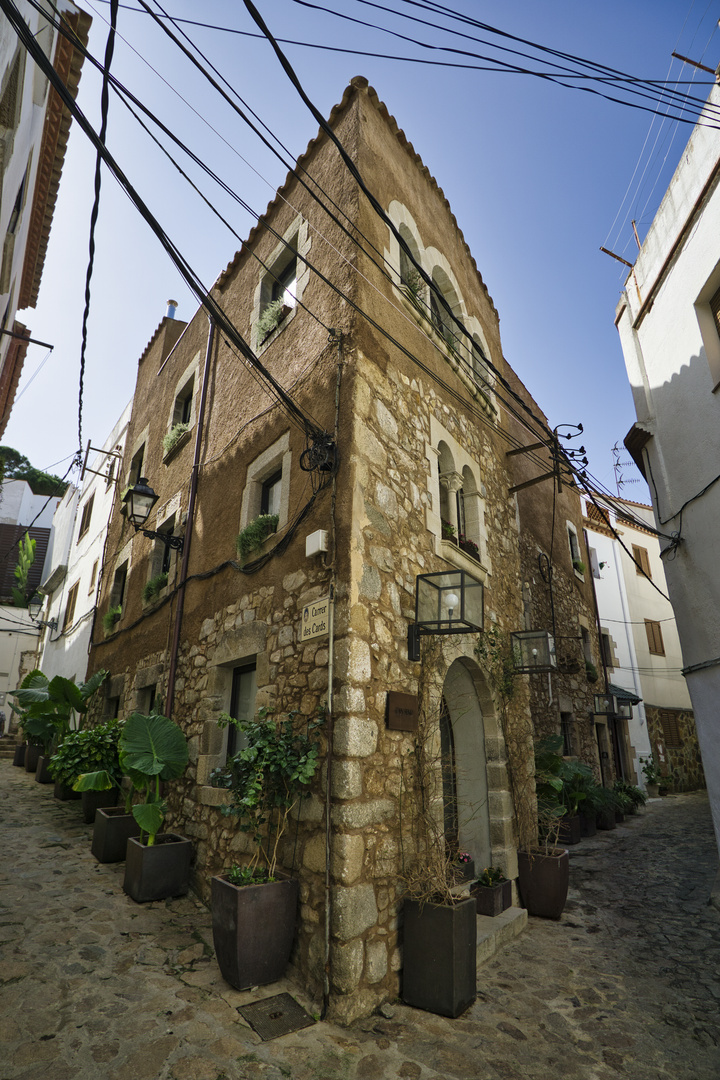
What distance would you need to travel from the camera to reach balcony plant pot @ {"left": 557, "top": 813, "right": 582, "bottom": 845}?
9.38m

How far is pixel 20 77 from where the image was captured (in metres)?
4.87

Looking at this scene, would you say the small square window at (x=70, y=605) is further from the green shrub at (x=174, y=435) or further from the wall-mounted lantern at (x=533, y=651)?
the wall-mounted lantern at (x=533, y=651)

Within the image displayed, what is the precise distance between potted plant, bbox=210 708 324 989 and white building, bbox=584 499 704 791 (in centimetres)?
1395

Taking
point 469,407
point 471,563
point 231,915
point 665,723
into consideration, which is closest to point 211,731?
point 231,915

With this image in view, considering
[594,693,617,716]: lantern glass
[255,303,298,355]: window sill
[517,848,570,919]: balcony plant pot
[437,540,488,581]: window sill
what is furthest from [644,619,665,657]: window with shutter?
[255,303,298,355]: window sill

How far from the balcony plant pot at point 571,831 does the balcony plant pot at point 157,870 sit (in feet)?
21.5

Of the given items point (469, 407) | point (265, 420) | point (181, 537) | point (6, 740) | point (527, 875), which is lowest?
point (527, 875)

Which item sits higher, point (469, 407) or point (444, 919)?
point (469, 407)

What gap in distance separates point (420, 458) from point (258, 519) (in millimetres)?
1819

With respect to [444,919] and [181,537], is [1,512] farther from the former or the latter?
[444,919]

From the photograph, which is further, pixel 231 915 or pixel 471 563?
pixel 471 563

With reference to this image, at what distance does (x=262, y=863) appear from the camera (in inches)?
175

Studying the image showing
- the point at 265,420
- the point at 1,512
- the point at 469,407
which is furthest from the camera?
the point at 1,512

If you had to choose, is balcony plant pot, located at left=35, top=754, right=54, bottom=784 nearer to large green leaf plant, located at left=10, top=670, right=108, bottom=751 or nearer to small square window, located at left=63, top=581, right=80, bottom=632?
large green leaf plant, located at left=10, top=670, right=108, bottom=751
